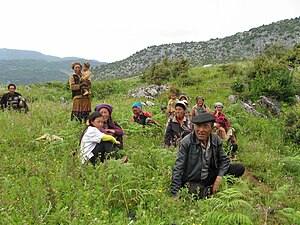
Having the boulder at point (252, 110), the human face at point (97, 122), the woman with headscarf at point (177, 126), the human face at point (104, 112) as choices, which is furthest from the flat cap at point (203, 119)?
the boulder at point (252, 110)

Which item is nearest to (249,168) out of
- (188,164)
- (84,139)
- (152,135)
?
(152,135)

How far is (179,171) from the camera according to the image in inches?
184

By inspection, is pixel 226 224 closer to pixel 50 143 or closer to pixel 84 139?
pixel 84 139

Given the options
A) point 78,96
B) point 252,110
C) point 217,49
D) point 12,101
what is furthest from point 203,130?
point 217,49

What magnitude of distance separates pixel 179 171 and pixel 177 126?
9.13ft

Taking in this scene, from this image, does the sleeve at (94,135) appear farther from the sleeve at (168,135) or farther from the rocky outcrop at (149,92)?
the rocky outcrop at (149,92)

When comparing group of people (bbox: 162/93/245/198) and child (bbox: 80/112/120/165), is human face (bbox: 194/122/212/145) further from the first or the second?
child (bbox: 80/112/120/165)

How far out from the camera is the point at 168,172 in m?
5.02

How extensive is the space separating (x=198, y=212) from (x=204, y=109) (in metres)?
6.77

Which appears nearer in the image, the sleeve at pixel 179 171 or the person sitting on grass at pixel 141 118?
the sleeve at pixel 179 171

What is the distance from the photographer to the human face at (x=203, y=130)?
15.4ft

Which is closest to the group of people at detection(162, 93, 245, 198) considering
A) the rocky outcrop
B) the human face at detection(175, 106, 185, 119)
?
the human face at detection(175, 106, 185, 119)

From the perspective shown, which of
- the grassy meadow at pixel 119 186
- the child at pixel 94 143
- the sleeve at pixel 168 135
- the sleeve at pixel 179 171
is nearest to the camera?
the grassy meadow at pixel 119 186

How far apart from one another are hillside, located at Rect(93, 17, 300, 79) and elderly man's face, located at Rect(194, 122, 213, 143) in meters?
50.5
